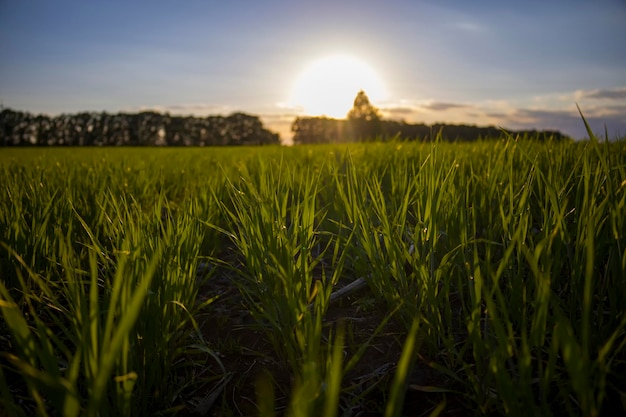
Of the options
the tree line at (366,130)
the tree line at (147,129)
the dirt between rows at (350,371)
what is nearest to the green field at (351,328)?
the dirt between rows at (350,371)

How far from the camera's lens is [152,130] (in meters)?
31.6

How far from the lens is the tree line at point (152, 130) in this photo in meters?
31.3

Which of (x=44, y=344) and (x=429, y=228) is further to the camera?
(x=429, y=228)

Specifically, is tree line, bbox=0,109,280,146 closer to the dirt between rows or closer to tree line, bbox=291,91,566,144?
tree line, bbox=291,91,566,144

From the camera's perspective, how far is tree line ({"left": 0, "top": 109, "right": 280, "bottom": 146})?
103 ft

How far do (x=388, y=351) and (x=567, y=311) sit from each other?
0.52 meters

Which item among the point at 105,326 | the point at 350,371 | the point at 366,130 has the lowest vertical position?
the point at 350,371

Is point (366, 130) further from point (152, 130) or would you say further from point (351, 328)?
point (152, 130)

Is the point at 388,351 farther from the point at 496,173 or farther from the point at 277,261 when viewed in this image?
the point at 496,173

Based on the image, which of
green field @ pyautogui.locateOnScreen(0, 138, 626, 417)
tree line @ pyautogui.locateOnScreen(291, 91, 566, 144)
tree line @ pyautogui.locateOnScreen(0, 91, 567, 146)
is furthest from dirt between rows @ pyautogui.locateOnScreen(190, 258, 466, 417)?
tree line @ pyautogui.locateOnScreen(0, 91, 567, 146)

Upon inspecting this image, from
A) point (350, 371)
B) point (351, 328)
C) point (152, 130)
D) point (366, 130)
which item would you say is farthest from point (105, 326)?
point (152, 130)

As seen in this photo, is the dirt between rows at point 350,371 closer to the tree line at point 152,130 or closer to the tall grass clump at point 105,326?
the tall grass clump at point 105,326

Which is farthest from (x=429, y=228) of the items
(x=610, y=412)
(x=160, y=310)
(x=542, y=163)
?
(x=542, y=163)

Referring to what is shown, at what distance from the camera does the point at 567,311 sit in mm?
1276
